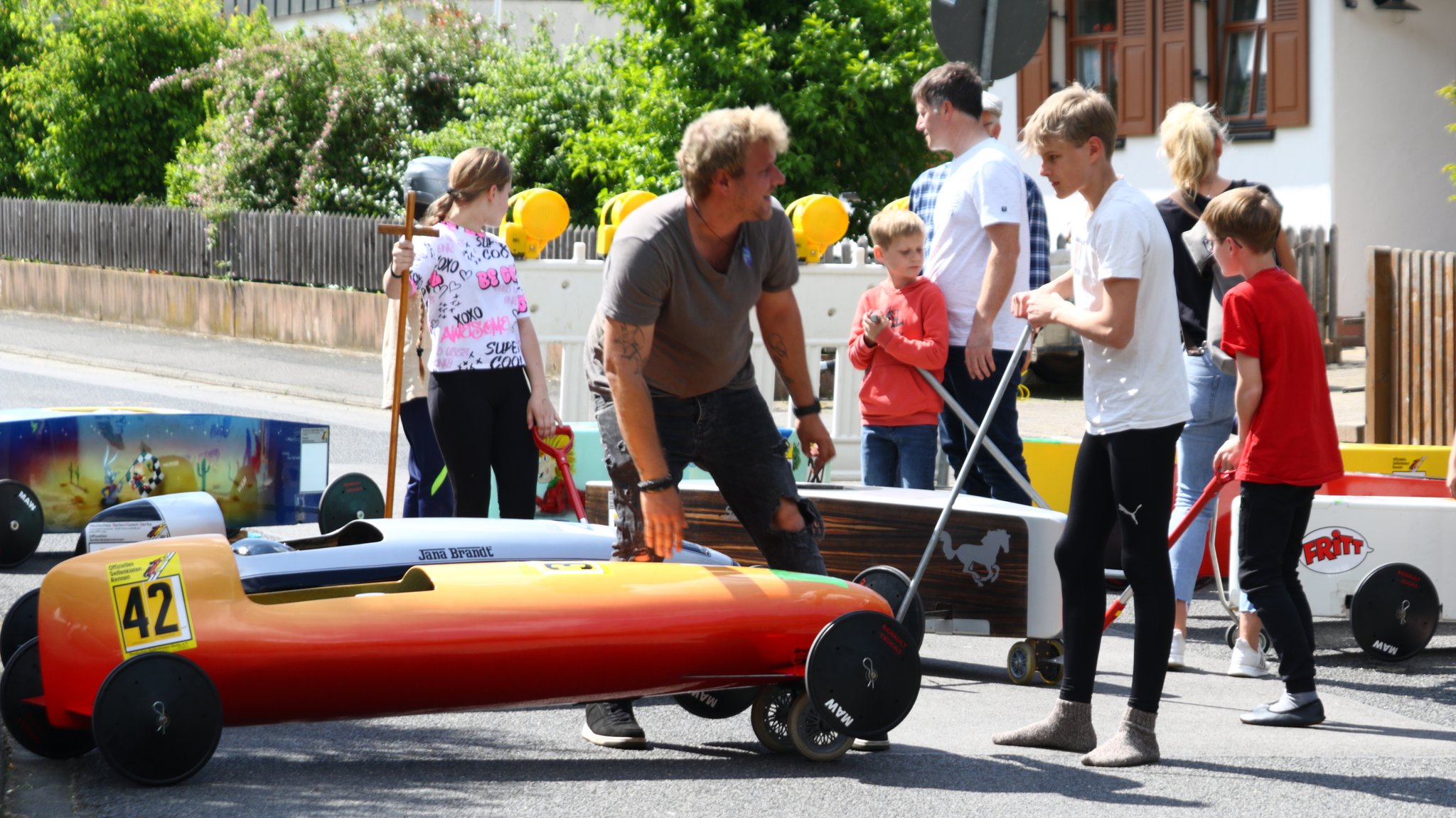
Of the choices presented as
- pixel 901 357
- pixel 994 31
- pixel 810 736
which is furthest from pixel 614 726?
pixel 994 31

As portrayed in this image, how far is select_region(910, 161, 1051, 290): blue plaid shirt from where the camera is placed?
277 inches

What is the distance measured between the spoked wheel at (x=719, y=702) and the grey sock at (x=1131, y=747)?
3.14 ft

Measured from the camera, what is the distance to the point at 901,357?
22.1 feet

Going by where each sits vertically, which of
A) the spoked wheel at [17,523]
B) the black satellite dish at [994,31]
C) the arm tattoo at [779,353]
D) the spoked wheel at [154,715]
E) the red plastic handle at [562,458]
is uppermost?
the black satellite dish at [994,31]

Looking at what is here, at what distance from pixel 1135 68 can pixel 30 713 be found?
667 inches

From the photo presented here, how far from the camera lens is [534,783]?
452cm

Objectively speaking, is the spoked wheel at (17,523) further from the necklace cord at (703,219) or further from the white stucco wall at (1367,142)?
the white stucco wall at (1367,142)

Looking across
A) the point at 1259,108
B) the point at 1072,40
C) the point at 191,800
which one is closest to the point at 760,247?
the point at 191,800

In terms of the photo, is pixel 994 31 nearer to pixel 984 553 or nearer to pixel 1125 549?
pixel 984 553

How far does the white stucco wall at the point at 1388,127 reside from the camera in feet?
58.9

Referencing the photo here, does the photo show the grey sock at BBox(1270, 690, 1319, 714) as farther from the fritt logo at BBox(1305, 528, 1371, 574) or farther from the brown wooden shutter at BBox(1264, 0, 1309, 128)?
the brown wooden shutter at BBox(1264, 0, 1309, 128)

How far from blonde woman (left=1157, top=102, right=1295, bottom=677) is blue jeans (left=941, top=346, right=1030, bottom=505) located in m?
0.73

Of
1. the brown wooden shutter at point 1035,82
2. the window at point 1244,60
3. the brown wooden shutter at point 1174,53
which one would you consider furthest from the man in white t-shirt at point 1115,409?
the brown wooden shutter at point 1035,82

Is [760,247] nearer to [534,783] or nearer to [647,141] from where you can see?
[534,783]
